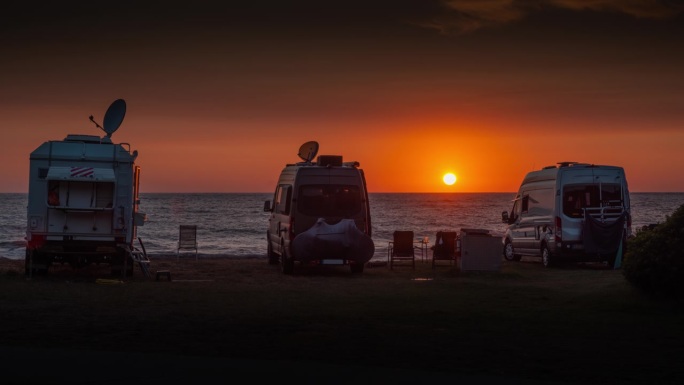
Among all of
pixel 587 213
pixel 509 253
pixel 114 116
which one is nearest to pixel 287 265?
pixel 114 116

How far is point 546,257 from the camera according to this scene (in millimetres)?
25172

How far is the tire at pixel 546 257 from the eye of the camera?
982 inches

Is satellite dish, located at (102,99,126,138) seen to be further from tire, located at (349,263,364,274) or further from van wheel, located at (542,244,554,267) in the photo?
van wheel, located at (542,244,554,267)

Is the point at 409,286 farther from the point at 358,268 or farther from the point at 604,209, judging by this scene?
the point at 604,209

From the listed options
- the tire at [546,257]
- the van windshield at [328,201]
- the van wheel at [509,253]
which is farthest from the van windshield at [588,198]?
the van windshield at [328,201]

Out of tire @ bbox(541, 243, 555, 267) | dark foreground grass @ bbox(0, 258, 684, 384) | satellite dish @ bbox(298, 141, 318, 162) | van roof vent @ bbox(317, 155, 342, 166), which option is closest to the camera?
dark foreground grass @ bbox(0, 258, 684, 384)

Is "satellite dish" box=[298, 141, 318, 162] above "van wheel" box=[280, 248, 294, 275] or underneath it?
above

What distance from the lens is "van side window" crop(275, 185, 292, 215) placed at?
2225 centimetres

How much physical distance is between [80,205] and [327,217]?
5.70m

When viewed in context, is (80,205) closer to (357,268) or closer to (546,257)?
(357,268)

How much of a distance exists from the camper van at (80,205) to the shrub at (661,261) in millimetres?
10736

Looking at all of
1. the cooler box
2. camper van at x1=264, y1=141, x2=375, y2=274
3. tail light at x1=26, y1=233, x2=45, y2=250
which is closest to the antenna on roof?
tail light at x1=26, y1=233, x2=45, y2=250

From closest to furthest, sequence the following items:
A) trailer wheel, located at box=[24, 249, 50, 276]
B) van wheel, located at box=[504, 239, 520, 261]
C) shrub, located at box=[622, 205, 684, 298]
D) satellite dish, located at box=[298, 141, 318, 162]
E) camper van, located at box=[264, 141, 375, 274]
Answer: shrub, located at box=[622, 205, 684, 298] < trailer wheel, located at box=[24, 249, 50, 276] < camper van, located at box=[264, 141, 375, 274] < satellite dish, located at box=[298, 141, 318, 162] < van wheel, located at box=[504, 239, 520, 261]

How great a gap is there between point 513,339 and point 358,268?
11740 mm
